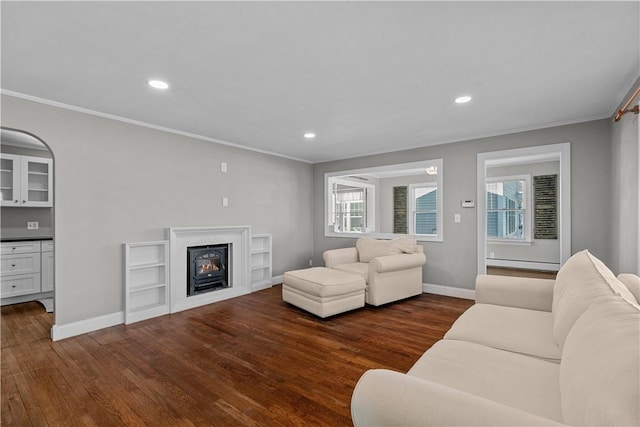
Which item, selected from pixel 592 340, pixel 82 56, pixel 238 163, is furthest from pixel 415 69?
pixel 238 163

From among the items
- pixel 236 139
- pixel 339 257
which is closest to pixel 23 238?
pixel 236 139

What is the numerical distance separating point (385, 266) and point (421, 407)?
311 cm

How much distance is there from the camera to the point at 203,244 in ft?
14.2

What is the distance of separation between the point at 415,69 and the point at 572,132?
2.71 meters

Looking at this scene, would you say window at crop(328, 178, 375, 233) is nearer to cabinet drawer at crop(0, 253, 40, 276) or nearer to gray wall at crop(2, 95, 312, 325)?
gray wall at crop(2, 95, 312, 325)

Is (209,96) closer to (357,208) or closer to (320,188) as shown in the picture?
(320,188)

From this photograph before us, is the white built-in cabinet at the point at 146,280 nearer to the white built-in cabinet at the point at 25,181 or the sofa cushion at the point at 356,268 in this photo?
the white built-in cabinet at the point at 25,181

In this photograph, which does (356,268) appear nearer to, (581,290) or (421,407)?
(581,290)

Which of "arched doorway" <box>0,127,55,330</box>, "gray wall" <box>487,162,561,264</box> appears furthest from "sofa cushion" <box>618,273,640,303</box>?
"arched doorway" <box>0,127,55,330</box>

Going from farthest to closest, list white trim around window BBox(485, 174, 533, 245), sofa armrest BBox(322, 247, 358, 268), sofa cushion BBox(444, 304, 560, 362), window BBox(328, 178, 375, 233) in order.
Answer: window BBox(328, 178, 375, 233), white trim around window BBox(485, 174, 533, 245), sofa armrest BBox(322, 247, 358, 268), sofa cushion BBox(444, 304, 560, 362)

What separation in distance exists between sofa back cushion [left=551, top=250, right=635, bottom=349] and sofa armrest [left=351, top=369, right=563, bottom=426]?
33.0 inches

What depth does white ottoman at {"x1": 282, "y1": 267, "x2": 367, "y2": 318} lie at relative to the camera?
356cm

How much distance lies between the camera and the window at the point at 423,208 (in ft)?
24.0

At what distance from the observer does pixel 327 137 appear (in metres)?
4.42
